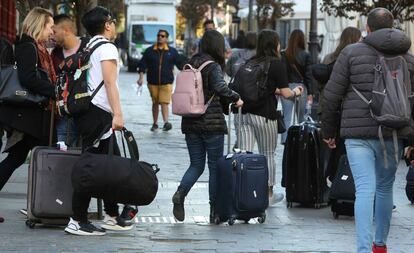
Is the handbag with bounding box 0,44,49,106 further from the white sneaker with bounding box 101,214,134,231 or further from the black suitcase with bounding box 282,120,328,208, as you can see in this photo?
the black suitcase with bounding box 282,120,328,208

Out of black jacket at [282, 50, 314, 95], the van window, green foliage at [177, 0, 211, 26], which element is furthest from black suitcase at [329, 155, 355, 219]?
green foliage at [177, 0, 211, 26]

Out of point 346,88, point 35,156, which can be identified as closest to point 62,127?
point 35,156

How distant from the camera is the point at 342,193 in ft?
34.3

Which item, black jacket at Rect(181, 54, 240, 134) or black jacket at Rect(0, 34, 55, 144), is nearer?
black jacket at Rect(0, 34, 55, 144)

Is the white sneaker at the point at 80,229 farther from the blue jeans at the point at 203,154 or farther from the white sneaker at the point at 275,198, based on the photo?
the white sneaker at the point at 275,198

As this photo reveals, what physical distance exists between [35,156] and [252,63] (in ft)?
8.63

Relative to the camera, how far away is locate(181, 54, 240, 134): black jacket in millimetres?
10000

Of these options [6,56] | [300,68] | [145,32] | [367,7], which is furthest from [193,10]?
[6,56]

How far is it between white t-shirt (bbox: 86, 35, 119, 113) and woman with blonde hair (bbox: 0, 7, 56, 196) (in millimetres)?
751

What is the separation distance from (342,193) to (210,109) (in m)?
1.43

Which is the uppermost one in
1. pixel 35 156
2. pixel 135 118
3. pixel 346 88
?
pixel 346 88

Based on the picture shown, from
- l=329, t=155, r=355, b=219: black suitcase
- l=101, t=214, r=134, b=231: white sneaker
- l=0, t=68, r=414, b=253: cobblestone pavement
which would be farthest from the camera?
l=329, t=155, r=355, b=219: black suitcase

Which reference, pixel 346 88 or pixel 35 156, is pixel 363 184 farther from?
pixel 35 156

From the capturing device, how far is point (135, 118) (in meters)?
24.6
